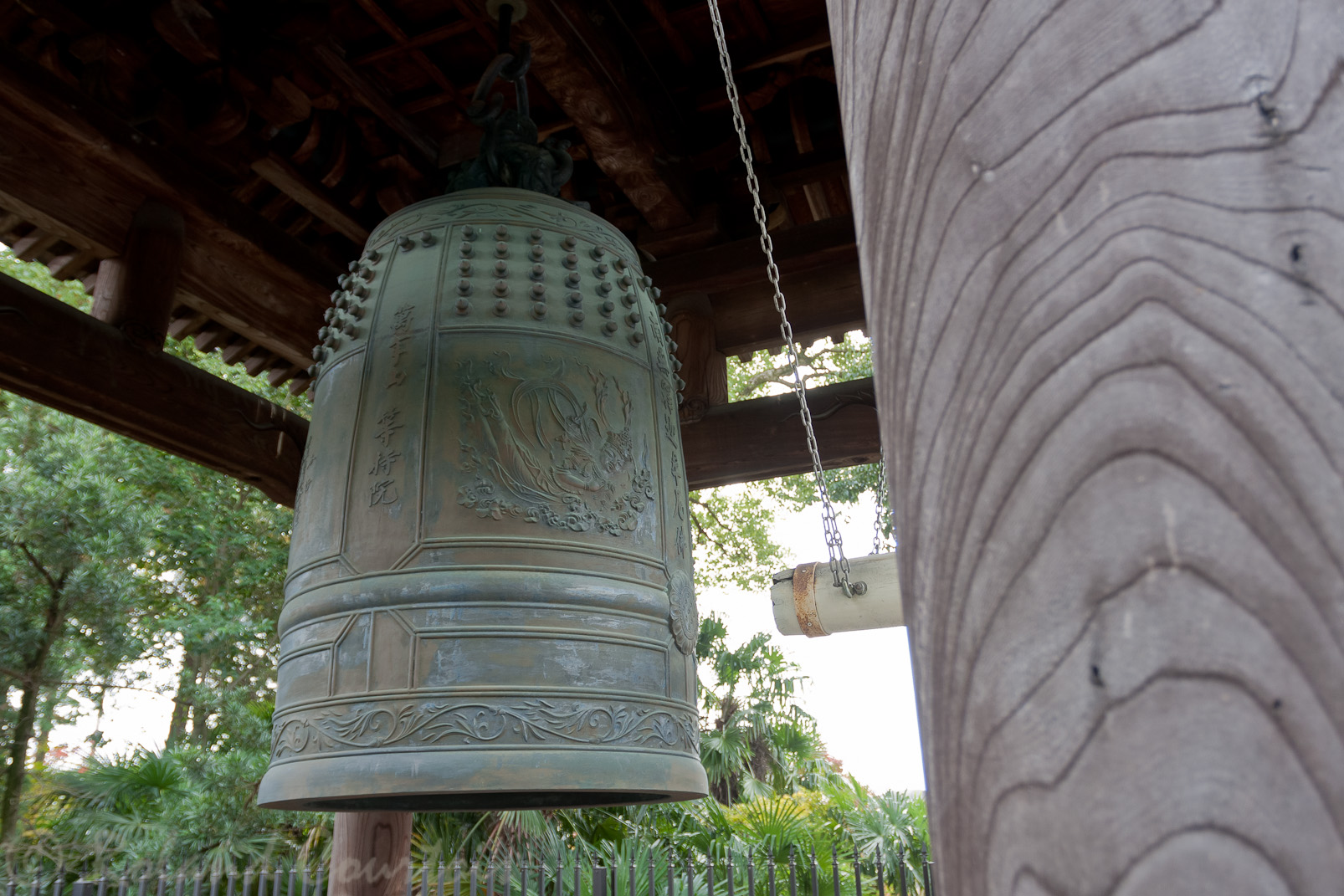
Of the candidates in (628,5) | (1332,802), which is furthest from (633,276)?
(1332,802)

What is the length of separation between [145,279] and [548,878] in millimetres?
4848

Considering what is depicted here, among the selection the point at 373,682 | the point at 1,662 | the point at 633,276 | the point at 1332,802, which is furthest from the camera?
the point at 1,662

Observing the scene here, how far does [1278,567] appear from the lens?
333 mm

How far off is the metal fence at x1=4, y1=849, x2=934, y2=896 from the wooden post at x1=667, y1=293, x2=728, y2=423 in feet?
5.35

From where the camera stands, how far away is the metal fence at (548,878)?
3984 millimetres

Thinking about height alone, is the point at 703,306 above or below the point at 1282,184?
above

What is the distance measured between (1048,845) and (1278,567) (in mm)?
127

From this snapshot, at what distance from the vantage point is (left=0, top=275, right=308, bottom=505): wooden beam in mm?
2594

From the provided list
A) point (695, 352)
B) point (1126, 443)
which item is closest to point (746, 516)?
point (695, 352)

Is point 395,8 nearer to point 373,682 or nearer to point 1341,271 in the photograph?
point 373,682

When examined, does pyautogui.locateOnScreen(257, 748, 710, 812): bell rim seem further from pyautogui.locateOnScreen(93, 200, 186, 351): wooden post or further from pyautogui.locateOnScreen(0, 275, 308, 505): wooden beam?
pyautogui.locateOnScreen(93, 200, 186, 351): wooden post

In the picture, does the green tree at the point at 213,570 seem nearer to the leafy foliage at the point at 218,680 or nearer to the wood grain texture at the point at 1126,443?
the leafy foliage at the point at 218,680

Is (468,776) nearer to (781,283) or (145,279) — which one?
(145,279)

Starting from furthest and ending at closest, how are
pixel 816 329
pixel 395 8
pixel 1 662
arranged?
1. pixel 1 662
2. pixel 816 329
3. pixel 395 8
